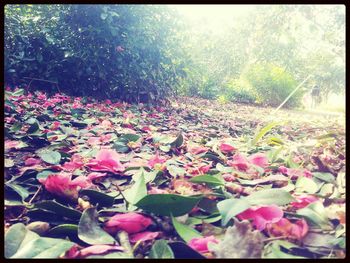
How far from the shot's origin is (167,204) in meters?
0.47

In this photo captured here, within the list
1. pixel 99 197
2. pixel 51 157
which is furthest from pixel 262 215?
pixel 51 157

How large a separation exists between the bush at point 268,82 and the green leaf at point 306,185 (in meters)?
3.18

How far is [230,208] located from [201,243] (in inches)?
3.0

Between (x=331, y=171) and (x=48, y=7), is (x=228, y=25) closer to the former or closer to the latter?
(x=48, y=7)

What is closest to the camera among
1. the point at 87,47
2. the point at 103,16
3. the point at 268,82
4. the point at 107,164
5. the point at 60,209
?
the point at 60,209

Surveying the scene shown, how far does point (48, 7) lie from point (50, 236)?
97.3 inches

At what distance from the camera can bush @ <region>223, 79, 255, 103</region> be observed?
12.5ft

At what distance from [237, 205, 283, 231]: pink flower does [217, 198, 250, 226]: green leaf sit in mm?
12

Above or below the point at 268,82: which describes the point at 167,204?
above

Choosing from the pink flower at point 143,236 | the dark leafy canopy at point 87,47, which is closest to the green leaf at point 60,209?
the pink flower at point 143,236

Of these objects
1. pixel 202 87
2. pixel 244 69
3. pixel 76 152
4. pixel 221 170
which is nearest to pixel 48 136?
pixel 76 152

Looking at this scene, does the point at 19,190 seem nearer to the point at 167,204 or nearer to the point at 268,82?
the point at 167,204

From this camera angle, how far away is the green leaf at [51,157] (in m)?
0.73

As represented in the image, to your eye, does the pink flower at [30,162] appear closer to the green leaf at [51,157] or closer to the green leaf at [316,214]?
the green leaf at [51,157]
